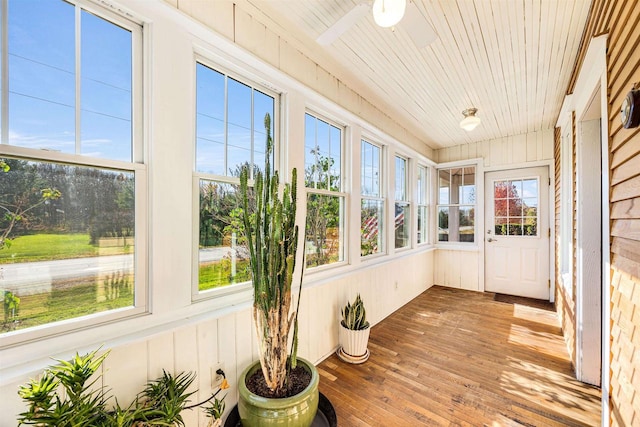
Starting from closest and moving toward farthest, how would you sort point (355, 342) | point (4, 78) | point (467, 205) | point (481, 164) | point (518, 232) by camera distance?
point (4, 78)
point (355, 342)
point (518, 232)
point (481, 164)
point (467, 205)

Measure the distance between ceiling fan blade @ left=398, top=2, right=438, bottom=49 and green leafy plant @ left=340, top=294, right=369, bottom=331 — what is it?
81.5 inches

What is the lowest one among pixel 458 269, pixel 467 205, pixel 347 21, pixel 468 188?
pixel 458 269

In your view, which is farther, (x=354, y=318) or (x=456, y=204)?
(x=456, y=204)

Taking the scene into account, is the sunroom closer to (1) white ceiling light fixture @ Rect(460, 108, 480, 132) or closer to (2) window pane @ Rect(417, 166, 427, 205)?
(1) white ceiling light fixture @ Rect(460, 108, 480, 132)

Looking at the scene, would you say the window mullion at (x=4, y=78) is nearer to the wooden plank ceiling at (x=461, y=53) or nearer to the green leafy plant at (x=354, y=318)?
the wooden plank ceiling at (x=461, y=53)

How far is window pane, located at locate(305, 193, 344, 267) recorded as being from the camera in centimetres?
225

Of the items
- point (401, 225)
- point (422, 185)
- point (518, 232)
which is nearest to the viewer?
point (401, 225)

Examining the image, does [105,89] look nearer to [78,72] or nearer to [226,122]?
[78,72]

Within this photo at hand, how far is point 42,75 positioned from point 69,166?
367 mm

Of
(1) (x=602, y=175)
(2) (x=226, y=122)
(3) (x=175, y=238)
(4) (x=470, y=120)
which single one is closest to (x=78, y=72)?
(2) (x=226, y=122)

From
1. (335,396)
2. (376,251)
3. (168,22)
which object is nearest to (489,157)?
(376,251)

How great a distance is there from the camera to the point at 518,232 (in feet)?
13.5

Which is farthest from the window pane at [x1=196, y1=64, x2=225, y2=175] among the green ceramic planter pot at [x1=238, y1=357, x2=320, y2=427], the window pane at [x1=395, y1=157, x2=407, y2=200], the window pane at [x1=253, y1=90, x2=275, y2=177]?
the window pane at [x1=395, y1=157, x2=407, y2=200]

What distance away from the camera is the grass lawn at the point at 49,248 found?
969mm
